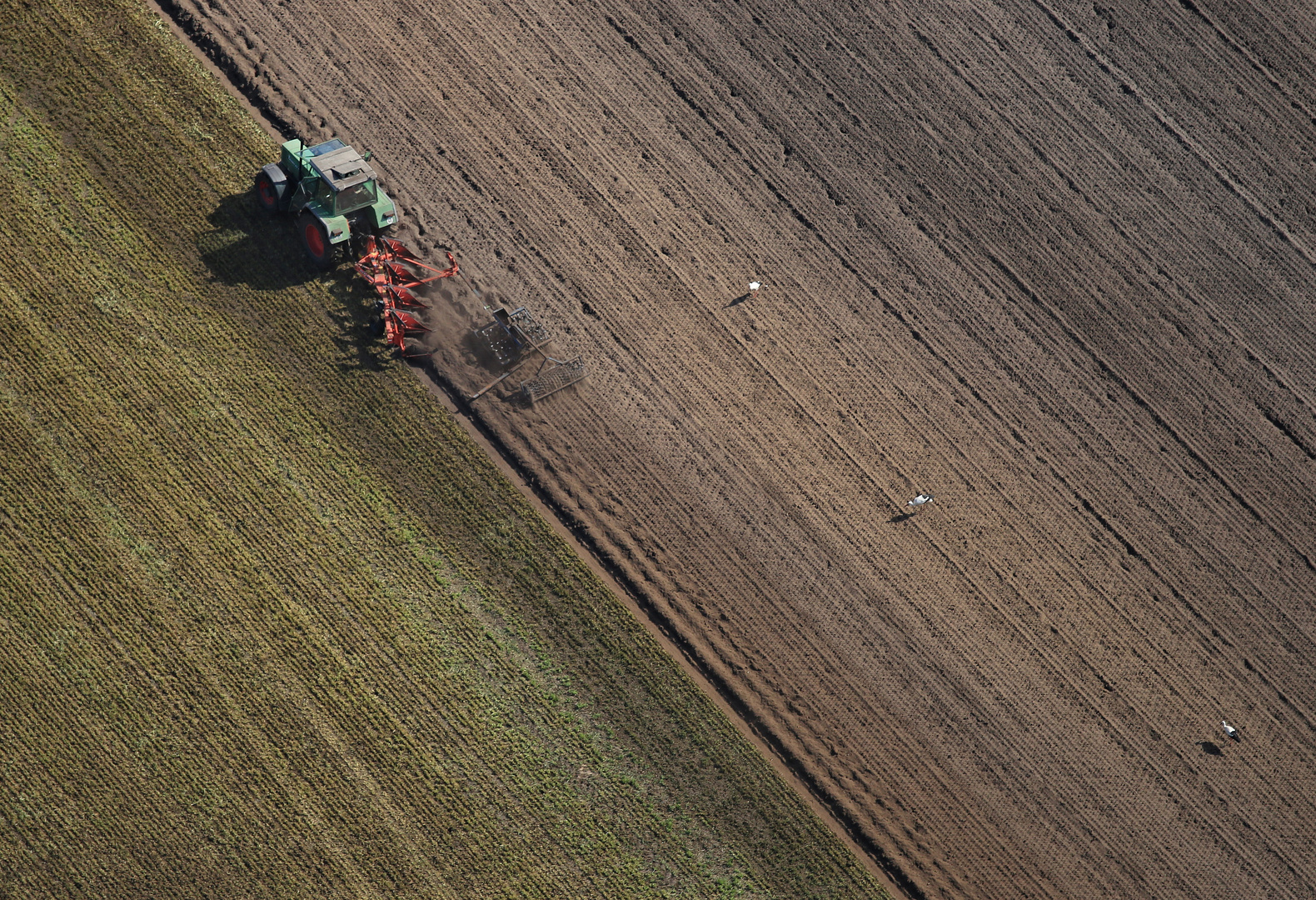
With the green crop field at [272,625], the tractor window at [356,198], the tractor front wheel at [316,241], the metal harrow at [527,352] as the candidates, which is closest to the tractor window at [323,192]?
the tractor window at [356,198]

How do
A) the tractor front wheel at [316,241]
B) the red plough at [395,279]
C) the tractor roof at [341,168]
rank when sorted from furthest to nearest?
the red plough at [395,279] < the tractor front wheel at [316,241] < the tractor roof at [341,168]

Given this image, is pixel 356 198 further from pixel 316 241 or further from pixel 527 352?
pixel 527 352

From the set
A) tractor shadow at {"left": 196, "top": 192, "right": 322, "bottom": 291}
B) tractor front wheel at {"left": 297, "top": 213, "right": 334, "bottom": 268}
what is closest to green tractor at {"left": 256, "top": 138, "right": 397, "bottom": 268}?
tractor front wheel at {"left": 297, "top": 213, "right": 334, "bottom": 268}

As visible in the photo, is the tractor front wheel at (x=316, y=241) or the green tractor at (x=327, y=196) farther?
the tractor front wheel at (x=316, y=241)

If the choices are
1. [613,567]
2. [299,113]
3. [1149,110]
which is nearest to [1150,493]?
[1149,110]

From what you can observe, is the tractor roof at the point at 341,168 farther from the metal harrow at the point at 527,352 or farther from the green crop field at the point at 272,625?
the metal harrow at the point at 527,352

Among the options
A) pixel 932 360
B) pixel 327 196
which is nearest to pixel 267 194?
pixel 327 196

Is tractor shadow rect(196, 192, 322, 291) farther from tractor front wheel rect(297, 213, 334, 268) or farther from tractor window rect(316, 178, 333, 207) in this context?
tractor window rect(316, 178, 333, 207)
